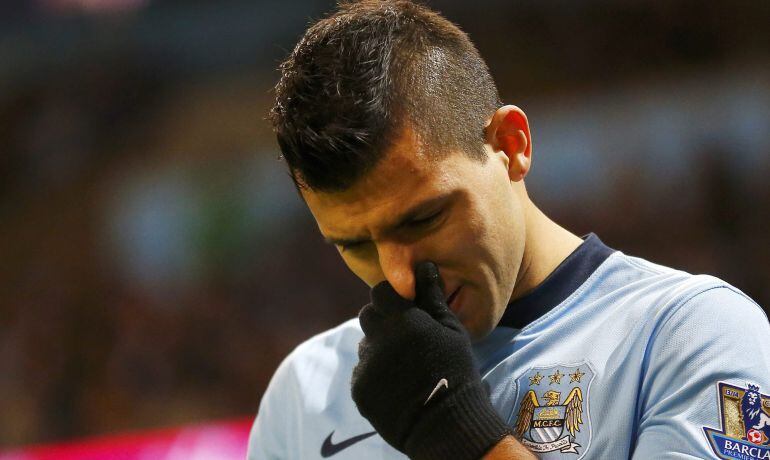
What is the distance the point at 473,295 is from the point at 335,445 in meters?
0.44

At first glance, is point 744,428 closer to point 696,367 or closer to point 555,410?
point 696,367

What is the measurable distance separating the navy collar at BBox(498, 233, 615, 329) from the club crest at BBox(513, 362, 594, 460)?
0.38 ft

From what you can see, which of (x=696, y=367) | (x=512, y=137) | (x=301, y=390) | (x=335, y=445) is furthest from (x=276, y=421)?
(x=696, y=367)

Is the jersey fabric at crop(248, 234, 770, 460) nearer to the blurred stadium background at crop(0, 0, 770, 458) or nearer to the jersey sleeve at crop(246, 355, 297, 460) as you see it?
the jersey sleeve at crop(246, 355, 297, 460)

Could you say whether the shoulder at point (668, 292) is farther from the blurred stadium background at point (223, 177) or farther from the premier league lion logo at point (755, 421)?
the blurred stadium background at point (223, 177)

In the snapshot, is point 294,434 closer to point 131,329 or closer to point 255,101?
point 131,329

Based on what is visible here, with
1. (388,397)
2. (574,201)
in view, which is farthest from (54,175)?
(388,397)

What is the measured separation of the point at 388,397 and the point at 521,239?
39cm

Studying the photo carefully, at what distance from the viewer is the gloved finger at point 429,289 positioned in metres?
1.49

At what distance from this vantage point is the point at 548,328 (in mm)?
1634

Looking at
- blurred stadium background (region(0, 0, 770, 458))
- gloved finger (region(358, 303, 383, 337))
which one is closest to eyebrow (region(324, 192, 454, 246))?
gloved finger (region(358, 303, 383, 337))

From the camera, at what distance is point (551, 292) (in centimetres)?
166

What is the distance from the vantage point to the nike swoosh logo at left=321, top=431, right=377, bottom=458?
5.78 ft

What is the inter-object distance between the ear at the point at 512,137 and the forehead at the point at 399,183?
0.16 metres
